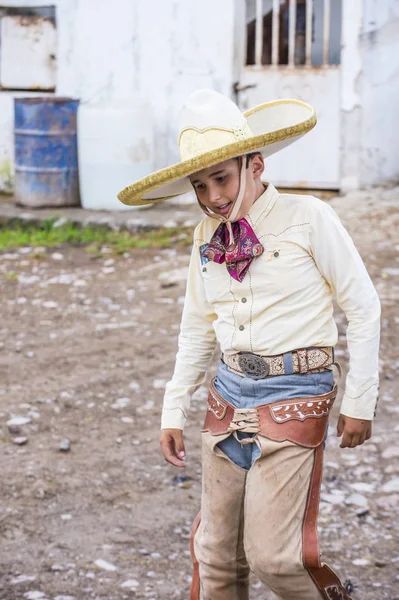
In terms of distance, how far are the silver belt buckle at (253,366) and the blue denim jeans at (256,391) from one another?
14 millimetres

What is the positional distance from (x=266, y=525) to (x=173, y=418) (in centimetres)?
48

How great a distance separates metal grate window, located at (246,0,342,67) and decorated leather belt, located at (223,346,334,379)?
687 centimetres

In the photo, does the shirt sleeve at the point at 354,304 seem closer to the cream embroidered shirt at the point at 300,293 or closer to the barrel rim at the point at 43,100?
the cream embroidered shirt at the point at 300,293

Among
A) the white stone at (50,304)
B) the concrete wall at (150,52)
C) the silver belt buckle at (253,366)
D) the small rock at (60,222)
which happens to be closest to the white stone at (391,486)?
the silver belt buckle at (253,366)

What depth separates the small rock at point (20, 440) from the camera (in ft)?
14.2

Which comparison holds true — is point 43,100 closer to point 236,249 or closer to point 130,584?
point 130,584

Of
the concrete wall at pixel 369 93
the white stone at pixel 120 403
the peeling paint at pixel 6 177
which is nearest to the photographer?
the white stone at pixel 120 403

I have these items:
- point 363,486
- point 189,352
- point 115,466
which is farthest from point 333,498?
point 189,352

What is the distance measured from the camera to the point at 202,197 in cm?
251

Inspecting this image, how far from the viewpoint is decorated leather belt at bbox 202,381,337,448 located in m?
2.42

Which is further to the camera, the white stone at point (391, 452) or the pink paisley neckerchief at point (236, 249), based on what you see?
the white stone at point (391, 452)

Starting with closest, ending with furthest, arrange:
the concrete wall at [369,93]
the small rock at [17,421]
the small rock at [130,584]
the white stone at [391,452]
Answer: the small rock at [130,584], the white stone at [391,452], the small rock at [17,421], the concrete wall at [369,93]

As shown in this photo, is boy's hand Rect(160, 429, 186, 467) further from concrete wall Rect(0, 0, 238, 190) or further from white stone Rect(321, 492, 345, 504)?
concrete wall Rect(0, 0, 238, 190)

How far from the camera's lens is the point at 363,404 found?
2.42 m
